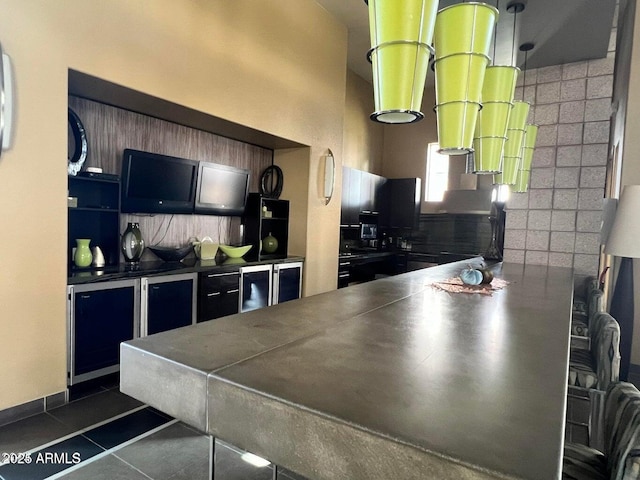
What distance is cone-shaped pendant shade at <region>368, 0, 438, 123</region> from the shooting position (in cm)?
96

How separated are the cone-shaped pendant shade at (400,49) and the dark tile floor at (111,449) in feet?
6.00

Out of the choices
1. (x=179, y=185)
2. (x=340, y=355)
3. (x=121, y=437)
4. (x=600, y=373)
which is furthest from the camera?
(x=179, y=185)

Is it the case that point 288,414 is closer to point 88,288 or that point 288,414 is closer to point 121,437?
point 121,437

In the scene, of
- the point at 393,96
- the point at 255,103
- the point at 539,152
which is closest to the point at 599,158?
the point at 539,152

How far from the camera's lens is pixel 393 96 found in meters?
1.00

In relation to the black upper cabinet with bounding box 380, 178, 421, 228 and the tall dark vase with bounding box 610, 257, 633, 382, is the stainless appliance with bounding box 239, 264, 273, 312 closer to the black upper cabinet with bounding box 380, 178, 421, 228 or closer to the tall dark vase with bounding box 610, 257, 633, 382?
the tall dark vase with bounding box 610, 257, 633, 382

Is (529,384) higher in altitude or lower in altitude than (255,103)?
lower

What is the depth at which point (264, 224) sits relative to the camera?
4.80 meters

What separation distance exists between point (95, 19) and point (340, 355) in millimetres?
2802

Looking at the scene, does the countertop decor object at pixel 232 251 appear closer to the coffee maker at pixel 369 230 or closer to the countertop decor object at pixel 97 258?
the countertop decor object at pixel 97 258

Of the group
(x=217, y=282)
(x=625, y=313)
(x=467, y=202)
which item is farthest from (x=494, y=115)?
(x=467, y=202)

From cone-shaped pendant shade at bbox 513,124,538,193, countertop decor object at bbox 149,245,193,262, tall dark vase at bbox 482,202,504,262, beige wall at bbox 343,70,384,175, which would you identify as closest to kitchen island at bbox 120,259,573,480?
cone-shaped pendant shade at bbox 513,124,538,193

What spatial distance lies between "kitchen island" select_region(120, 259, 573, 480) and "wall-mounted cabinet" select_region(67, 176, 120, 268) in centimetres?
217

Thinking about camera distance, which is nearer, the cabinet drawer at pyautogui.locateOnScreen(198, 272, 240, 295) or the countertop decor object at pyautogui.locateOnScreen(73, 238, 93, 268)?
the countertop decor object at pyautogui.locateOnScreen(73, 238, 93, 268)
